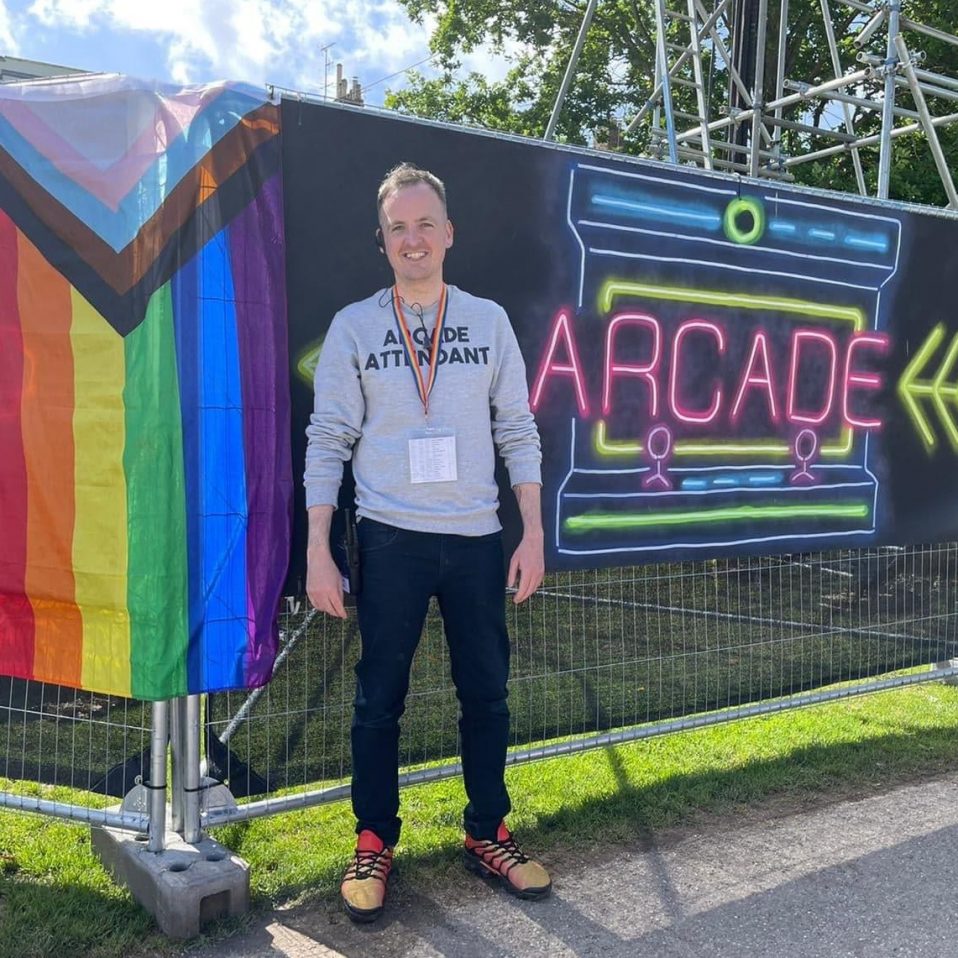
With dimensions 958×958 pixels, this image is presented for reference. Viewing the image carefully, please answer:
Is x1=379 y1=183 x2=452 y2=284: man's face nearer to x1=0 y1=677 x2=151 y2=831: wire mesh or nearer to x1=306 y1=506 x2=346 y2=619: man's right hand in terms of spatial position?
x1=306 y1=506 x2=346 y2=619: man's right hand

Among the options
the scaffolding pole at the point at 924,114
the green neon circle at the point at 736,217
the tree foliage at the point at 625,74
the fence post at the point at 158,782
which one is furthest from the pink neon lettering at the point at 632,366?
the tree foliage at the point at 625,74

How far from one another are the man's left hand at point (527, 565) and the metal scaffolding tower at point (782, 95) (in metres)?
3.34

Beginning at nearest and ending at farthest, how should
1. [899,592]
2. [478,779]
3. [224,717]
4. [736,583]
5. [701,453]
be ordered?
[478,779] → [224,717] → [701,453] → [736,583] → [899,592]

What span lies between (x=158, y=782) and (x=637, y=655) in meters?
2.45

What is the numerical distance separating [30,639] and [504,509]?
1.63 m

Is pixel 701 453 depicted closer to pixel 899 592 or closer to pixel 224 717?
pixel 899 592

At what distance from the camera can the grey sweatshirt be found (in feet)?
9.75

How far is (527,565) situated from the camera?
3.13 m

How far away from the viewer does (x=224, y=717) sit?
3449 millimetres

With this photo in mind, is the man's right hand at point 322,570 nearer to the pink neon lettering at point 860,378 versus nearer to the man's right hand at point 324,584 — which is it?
the man's right hand at point 324,584

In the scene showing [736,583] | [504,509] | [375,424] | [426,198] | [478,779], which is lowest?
[478,779]

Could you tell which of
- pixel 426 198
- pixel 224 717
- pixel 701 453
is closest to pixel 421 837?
pixel 224 717

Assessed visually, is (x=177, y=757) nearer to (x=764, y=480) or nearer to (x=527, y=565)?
(x=527, y=565)

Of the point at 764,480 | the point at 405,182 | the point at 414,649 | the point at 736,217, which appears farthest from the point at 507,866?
the point at 736,217
